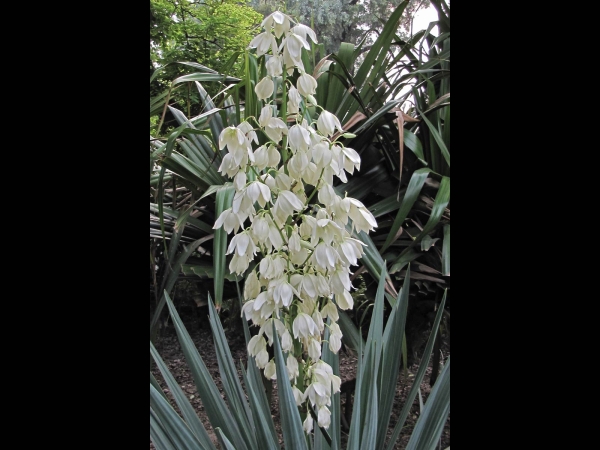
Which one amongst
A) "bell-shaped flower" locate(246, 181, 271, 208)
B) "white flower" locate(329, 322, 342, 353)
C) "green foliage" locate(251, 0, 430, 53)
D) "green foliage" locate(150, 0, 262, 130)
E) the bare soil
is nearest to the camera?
"bell-shaped flower" locate(246, 181, 271, 208)

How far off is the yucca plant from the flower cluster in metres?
0.05

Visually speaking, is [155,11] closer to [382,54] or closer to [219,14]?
[219,14]

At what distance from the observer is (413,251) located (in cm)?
121

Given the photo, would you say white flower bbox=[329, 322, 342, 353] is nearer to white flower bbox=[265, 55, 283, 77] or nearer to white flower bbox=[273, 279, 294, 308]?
white flower bbox=[273, 279, 294, 308]

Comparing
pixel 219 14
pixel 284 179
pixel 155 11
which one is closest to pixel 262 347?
pixel 284 179

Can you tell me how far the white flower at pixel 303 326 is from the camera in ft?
1.97

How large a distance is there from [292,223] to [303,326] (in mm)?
138

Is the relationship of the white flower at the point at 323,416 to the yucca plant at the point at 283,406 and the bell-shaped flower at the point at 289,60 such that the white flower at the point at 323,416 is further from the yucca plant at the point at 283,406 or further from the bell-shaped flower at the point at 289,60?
the bell-shaped flower at the point at 289,60

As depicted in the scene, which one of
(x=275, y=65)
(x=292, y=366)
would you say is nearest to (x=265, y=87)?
(x=275, y=65)

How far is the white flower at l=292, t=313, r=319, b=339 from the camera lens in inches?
23.7

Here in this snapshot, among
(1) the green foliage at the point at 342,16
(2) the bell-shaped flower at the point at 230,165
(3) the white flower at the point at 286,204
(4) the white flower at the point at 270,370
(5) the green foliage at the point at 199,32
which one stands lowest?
(4) the white flower at the point at 270,370

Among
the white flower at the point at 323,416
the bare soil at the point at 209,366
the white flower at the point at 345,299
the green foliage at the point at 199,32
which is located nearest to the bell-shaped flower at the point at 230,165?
the white flower at the point at 345,299

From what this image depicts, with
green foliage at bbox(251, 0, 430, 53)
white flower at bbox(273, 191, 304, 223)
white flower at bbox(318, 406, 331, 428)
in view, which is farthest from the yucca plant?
green foliage at bbox(251, 0, 430, 53)

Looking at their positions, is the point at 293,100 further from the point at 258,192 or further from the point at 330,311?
the point at 330,311
